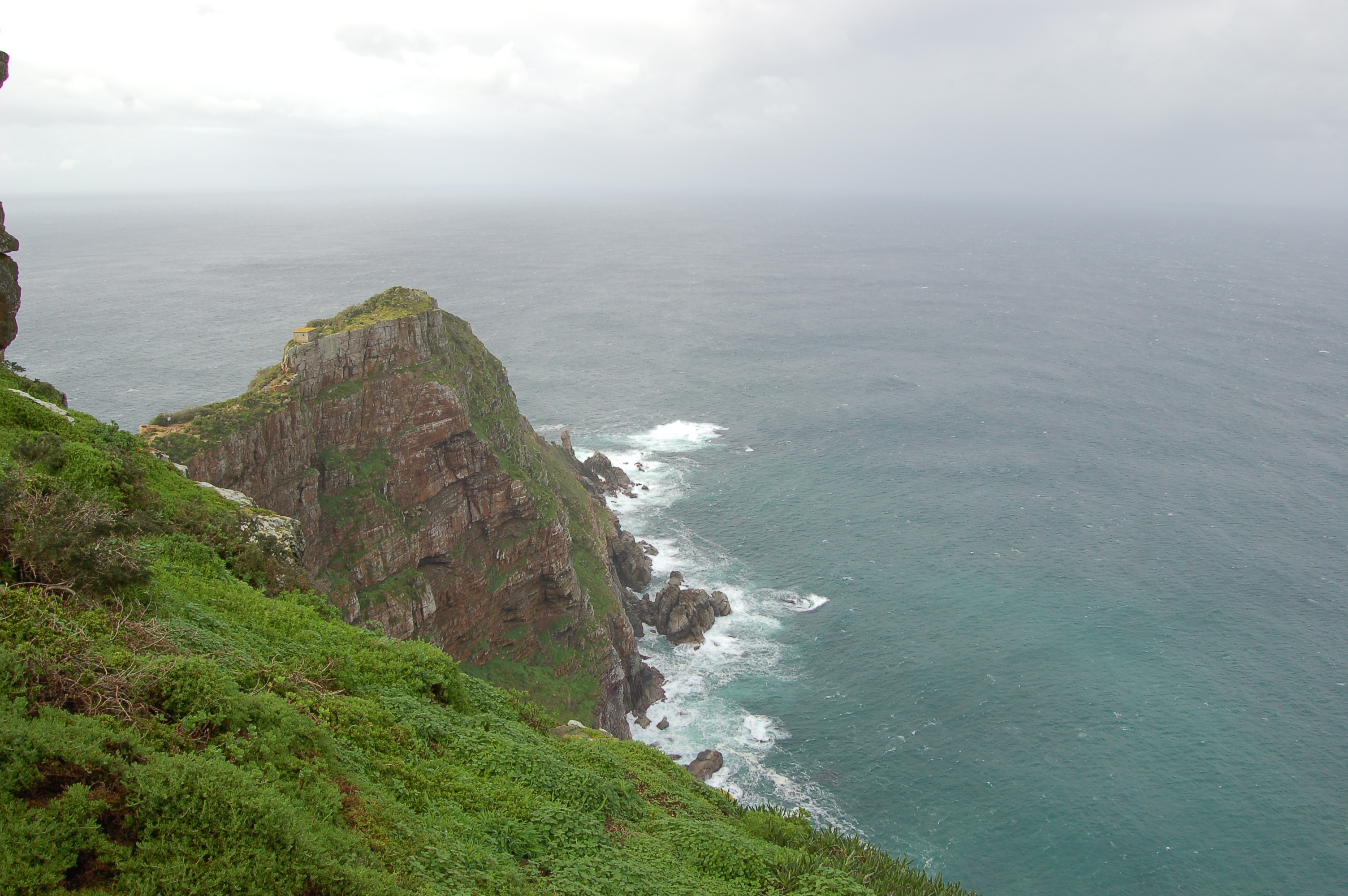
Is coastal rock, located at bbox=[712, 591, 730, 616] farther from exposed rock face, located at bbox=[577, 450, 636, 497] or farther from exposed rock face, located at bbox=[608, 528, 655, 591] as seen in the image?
exposed rock face, located at bbox=[577, 450, 636, 497]

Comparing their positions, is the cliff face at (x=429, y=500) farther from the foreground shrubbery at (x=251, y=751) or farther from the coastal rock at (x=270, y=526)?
the foreground shrubbery at (x=251, y=751)

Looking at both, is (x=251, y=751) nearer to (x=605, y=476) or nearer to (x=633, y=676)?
(x=633, y=676)

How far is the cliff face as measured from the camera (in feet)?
164

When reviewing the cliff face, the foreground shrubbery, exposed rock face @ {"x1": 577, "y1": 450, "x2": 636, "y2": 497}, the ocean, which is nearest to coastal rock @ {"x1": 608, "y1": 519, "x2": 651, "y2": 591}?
the ocean

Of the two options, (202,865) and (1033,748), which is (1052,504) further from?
(202,865)

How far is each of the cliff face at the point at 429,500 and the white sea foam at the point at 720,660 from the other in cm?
362

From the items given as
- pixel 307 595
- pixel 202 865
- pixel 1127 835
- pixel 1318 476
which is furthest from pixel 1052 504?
pixel 202 865

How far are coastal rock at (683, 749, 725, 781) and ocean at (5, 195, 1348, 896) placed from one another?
1344mm

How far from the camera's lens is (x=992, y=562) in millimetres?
80562

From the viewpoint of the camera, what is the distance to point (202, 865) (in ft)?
37.7

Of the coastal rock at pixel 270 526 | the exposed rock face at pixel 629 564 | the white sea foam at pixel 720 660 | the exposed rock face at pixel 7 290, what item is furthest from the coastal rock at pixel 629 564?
the exposed rock face at pixel 7 290

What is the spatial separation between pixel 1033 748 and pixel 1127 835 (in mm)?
8092

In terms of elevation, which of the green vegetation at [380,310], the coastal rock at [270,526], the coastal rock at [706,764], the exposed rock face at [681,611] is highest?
the green vegetation at [380,310]

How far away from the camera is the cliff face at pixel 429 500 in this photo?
49906 mm
